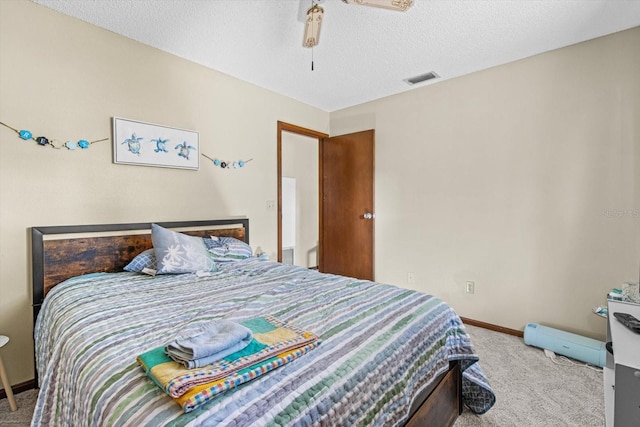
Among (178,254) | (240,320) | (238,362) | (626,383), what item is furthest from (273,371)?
(178,254)

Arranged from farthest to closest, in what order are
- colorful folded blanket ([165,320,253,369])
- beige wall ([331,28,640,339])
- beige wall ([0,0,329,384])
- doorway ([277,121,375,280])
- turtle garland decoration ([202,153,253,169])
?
1. doorway ([277,121,375,280])
2. turtle garland decoration ([202,153,253,169])
3. beige wall ([331,28,640,339])
4. beige wall ([0,0,329,384])
5. colorful folded blanket ([165,320,253,369])

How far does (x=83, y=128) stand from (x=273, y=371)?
89.8 inches

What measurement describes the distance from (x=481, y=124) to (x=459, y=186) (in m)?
0.62

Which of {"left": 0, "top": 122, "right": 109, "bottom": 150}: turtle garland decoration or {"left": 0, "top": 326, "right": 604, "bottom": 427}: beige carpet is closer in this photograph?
{"left": 0, "top": 326, "right": 604, "bottom": 427}: beige carpet

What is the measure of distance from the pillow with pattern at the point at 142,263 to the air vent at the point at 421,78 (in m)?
2.86

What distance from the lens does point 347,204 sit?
4016 mm

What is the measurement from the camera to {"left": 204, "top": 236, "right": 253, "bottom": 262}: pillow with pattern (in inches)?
97.0

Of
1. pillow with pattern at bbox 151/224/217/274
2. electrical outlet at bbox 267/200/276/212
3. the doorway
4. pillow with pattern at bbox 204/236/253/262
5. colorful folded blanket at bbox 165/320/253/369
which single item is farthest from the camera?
the doorway

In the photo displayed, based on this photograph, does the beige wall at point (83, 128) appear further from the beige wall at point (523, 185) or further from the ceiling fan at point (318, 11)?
the beige wall at point (523, 185)

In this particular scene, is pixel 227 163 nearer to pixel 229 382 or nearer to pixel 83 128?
pixel 83 128

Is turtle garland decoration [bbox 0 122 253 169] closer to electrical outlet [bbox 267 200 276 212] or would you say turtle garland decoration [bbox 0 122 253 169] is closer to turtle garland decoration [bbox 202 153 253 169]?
turtle garland decoration [bbox 202 153 253 169]

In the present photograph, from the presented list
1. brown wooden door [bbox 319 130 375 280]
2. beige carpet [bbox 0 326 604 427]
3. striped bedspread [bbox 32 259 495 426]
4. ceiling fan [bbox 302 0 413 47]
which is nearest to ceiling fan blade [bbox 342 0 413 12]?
ceiling fan [bbox 302 0 413 47]

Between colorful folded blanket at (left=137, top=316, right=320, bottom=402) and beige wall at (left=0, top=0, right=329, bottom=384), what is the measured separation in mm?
1756

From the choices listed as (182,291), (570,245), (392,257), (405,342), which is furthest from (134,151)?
(570,245)
